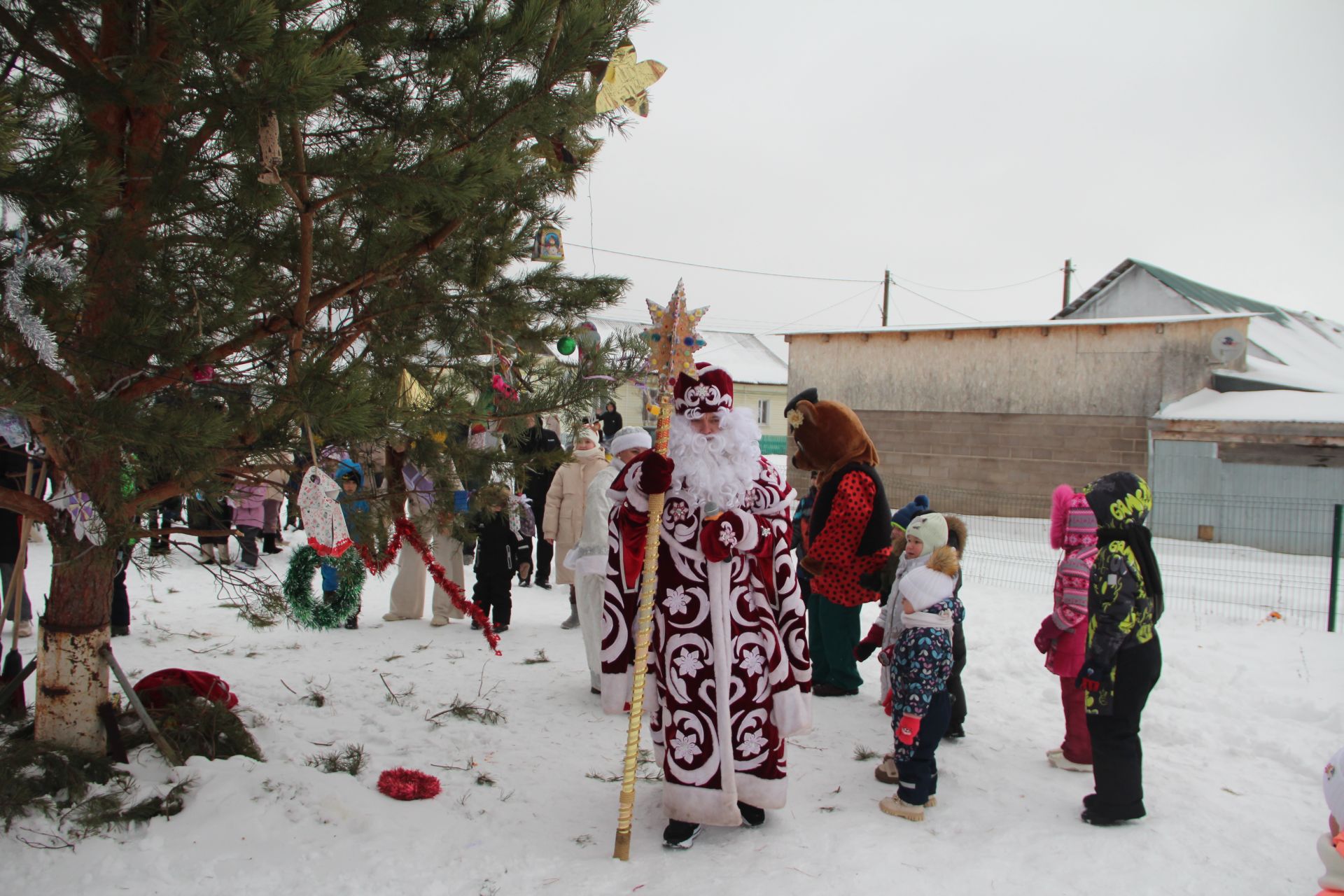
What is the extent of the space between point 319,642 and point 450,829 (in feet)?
11.0

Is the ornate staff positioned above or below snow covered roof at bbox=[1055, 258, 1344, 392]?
below

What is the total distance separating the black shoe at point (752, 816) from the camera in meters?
3.59

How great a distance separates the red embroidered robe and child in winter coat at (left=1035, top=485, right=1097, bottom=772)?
1.43 meters

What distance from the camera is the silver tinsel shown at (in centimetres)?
228

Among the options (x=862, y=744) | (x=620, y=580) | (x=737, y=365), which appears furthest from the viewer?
(x=737, y=365)

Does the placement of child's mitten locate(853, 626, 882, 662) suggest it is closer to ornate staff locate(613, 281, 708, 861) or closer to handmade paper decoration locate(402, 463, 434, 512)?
ornate staff locate(613, 281, 708, 861)

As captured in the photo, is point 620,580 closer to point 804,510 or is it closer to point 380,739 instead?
point 380,739

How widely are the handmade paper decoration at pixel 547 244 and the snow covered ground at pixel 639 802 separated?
2532mm

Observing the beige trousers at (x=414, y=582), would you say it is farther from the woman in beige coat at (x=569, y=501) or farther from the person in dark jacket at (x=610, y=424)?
the person in dark jacket at (x=610, y=424)

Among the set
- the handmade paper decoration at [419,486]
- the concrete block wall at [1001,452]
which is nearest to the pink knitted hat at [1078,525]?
the handmade paper decoration at [419,486]

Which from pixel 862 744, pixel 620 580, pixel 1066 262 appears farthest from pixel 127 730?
pixel 1066 262

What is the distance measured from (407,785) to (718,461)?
1.93 m

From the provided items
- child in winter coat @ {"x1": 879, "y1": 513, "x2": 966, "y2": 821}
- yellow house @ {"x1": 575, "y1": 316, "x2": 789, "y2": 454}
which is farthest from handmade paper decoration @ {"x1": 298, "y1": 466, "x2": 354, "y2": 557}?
yellow house @ {"x1": 575, "y1": 316, "x2": 789, "y2": 454}

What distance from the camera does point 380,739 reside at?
4.37 metres
